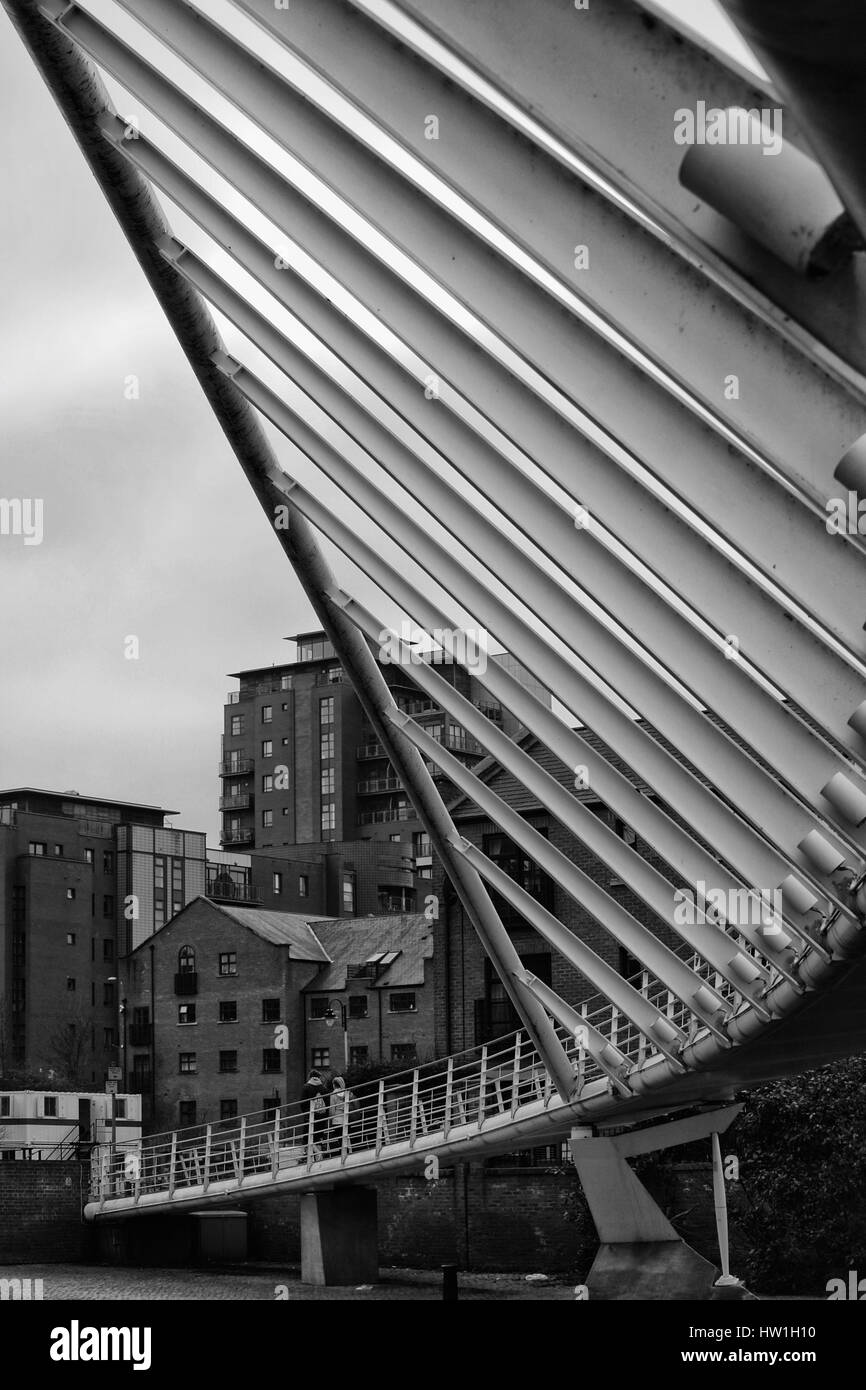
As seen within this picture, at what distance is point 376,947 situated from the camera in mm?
52719

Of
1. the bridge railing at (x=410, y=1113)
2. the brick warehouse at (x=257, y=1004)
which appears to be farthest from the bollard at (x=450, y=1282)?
the brick warehouse at (x=257, y=1004)

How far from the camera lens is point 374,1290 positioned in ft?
91.1

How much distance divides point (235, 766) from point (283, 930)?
57.7 meters

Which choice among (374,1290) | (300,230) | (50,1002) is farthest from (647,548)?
(50,1002)

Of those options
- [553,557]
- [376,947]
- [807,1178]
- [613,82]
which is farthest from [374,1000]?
[613,82]

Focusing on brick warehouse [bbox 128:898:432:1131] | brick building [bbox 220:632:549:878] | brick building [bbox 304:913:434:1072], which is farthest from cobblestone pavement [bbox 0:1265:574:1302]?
brick building [bbox 220:632:549:878]

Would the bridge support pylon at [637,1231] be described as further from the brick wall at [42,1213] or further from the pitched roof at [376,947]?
the pitched roof at [376,947]

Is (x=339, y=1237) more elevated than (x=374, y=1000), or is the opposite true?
(x=374, y=1000)

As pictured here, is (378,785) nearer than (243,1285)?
No

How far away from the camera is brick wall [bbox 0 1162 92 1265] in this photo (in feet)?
108

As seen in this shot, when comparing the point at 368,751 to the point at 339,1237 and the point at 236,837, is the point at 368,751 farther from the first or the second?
the point at 339,1237

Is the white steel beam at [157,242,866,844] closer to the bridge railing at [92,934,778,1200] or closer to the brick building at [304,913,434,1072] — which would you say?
the bridge railing at [92,934,778,1200]

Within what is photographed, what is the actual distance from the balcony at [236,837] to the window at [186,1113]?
58.2 meters

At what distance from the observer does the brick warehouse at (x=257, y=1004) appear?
5016cm
